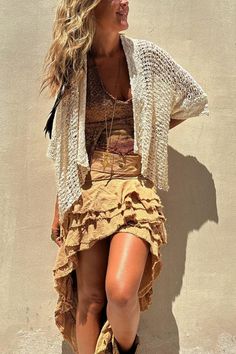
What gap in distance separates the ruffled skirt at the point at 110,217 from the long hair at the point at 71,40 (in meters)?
0.26

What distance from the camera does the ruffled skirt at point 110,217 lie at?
5.92ft

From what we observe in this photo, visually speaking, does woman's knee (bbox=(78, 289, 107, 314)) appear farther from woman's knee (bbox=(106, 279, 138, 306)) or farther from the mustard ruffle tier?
woman's knee (bbox=(106, 279, 138, 306))

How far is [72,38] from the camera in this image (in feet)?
6.07

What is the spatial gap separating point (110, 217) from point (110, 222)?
0.6 inches

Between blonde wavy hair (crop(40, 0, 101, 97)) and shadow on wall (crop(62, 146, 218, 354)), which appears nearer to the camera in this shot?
blonde wavy hair (crop(40, 0, 101, 97))

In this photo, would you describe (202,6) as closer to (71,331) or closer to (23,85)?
(23,85)

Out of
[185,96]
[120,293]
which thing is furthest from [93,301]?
[185,96]

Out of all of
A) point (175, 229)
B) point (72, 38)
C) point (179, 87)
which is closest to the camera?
point (72, 38)

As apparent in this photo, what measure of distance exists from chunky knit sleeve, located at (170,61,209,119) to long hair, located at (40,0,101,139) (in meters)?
0.33

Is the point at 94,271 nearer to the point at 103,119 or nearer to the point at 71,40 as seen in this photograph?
the point at 103,119

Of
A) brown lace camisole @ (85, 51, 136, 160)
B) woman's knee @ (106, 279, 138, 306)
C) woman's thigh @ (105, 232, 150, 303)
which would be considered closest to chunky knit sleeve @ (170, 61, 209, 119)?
brown lace camisole @ (85, 51, 136, 160)

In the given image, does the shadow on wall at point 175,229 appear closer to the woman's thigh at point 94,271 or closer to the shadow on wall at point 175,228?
the shadow on wall at point 175,228

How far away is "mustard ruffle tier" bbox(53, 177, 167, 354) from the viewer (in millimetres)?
1802

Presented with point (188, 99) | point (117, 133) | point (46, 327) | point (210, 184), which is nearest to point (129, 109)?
point (117, 133)
